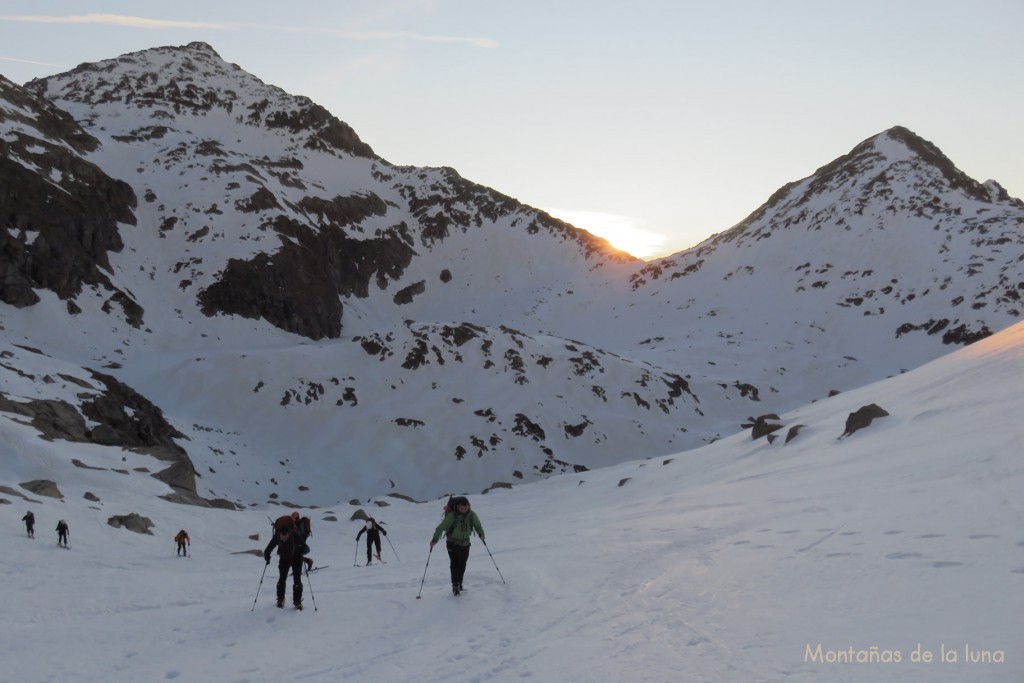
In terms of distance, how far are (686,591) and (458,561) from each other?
4.12 metres

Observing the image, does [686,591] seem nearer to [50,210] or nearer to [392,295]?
[50,210]

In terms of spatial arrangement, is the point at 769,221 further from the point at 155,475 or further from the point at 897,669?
the point at 897,669

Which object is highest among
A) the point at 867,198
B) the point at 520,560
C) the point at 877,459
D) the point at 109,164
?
the point at 109,164

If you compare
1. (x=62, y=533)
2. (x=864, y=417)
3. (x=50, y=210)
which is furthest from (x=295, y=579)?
(x=50, y=210)

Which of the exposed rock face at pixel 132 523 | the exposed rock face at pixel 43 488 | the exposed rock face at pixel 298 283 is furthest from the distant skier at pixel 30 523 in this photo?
the exposed rock face at pixel 298 283

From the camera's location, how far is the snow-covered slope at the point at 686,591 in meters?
6.85

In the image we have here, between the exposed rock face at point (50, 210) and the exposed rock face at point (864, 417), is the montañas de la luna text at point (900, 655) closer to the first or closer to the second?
the exposed rock face at point (864, 417)

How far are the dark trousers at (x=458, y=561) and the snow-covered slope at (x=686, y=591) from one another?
14.2 inches

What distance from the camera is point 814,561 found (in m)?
9.30

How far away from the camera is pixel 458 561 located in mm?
12148

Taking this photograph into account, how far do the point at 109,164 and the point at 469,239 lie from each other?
181 feet

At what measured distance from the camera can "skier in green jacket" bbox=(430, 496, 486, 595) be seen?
1202 centimetres

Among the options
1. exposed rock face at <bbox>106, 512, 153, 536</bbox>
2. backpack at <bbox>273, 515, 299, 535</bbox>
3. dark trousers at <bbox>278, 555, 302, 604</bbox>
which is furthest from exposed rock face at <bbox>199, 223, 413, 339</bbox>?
backpack at <bbox>273, 515, 299, 535</bbox>

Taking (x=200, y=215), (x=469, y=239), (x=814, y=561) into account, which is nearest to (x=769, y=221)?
(x=469, y=239)
